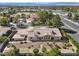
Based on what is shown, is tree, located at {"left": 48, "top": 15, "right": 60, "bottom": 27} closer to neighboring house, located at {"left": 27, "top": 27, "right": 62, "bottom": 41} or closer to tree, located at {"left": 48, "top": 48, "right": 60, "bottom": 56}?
neighboring house, located at {"left": 27, "top": 27, "right": 62, "bottom": 41}

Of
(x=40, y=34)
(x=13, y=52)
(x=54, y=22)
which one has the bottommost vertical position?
(x=13, y=52)

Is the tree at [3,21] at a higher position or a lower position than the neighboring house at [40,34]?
higher

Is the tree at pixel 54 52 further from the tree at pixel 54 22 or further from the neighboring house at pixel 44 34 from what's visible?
the tree at pixel 54 22

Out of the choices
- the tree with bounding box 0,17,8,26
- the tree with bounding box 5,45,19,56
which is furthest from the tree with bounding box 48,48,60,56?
the tree with bounding box 0,17,8,26

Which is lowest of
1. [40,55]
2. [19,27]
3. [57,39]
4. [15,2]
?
[40,55]

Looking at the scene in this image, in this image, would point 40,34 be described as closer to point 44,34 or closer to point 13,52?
point 44,34

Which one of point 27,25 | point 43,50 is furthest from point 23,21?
point 43,50

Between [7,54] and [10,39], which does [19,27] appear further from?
[7,54]

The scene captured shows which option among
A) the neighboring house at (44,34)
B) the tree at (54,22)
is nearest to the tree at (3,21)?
the neighboring house at (44,34)

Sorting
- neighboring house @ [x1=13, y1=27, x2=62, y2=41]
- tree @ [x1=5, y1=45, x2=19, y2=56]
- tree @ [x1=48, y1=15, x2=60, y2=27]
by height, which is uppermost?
tree @ [x1=48, y1=15, x2=60, y2=27]

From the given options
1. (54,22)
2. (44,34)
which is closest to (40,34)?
(44,34)

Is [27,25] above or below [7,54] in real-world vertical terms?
above
